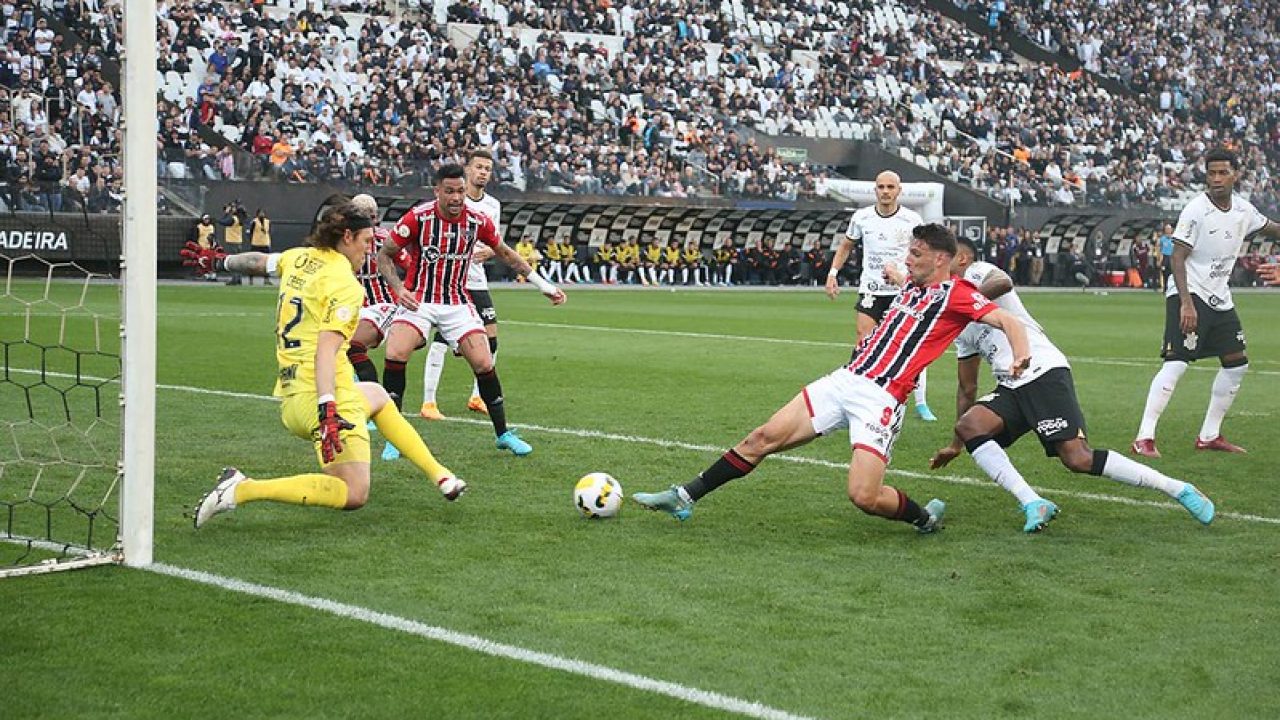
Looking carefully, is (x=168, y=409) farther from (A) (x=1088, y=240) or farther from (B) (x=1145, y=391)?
(A) (x=1088, y=240)

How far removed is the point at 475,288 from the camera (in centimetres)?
1298

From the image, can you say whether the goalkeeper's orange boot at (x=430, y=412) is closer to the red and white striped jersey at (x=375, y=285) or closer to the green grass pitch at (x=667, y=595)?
the green grass pitch at (x=667, y=595)

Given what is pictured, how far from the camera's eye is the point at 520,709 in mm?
4711

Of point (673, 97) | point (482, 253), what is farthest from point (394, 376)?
point (673, 97)

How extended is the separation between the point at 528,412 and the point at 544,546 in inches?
216

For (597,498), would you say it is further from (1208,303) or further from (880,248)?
(880,248)

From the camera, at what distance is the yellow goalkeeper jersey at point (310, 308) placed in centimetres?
735

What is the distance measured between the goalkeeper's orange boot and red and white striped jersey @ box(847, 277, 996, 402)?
5301 mm

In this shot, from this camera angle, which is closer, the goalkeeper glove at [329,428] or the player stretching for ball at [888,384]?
the goalkeeper glove at [329,428]

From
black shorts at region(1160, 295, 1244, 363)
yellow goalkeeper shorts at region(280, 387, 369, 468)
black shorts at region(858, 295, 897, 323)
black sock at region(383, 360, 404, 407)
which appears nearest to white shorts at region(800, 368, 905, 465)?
yellow goalkeeper shorts at region(280, 387, 369, 468)

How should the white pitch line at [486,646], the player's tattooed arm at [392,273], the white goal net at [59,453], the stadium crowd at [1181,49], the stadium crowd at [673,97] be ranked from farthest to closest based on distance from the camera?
the stadium crowd at [1181,49]
the stadium crowd at [673,97]
the player's tattooed arm at [392,273]
the white goal net at [59,453]
the white pitch line at [486,646]

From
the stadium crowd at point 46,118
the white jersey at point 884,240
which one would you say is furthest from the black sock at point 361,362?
the white jersey at point 884,240

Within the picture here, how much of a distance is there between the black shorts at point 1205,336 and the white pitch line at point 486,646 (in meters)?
7.46

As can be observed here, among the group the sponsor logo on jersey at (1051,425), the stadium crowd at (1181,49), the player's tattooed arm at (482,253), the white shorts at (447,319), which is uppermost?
the stadium crowd at (1181,49)
